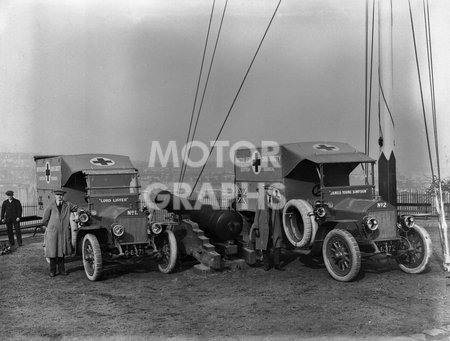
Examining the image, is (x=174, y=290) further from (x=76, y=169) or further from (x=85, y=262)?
(x=76, y=169)

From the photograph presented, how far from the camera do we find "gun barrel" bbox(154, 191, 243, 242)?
31.2 ft

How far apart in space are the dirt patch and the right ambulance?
0.40m

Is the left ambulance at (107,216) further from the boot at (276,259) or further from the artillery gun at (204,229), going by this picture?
the boot at (276,259)

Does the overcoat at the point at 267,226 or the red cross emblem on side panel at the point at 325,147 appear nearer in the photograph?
the overcoat at the point at 267,226

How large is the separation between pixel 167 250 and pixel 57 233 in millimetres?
1977

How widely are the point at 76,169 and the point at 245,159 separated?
3.67m

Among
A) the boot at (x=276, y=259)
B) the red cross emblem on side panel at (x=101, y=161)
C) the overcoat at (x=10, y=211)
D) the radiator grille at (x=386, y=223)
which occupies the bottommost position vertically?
the boot at (x=276, y=259)

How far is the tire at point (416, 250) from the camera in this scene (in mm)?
8047

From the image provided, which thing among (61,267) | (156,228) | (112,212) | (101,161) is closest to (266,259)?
(156,228)

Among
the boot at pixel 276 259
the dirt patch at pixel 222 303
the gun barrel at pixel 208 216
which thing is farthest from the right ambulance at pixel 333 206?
the gun barrel at pixel 208 216

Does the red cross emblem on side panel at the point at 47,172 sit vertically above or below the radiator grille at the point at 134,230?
above

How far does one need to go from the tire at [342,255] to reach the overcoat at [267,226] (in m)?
1.07

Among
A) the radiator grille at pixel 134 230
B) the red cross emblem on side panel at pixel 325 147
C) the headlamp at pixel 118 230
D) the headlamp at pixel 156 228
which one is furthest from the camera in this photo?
the red cross emblem on side panel at pixel 325 147

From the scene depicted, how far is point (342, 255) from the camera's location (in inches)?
309
